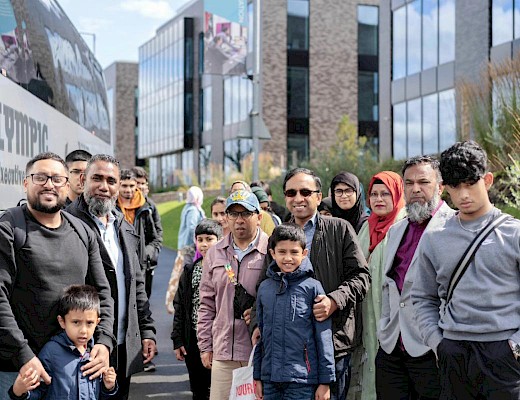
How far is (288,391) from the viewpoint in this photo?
4.82 meters

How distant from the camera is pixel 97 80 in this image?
14.5m

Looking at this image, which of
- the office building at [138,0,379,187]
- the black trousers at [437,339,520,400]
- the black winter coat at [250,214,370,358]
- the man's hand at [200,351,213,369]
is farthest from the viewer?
the office building at [138,0,379,187]

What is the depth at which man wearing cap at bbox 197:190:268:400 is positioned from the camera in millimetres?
5410

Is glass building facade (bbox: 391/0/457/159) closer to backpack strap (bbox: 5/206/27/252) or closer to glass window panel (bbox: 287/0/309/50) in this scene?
glass window panel (bbox: 287/0/309/50)

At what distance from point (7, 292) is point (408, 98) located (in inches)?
1173

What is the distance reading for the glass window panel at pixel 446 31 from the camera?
2872 cm

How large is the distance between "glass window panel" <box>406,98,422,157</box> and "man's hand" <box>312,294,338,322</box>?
87.3ft

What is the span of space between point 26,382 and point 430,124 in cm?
2769

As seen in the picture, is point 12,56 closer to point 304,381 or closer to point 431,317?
point 304,381

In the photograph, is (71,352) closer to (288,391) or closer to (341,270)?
(288,391)

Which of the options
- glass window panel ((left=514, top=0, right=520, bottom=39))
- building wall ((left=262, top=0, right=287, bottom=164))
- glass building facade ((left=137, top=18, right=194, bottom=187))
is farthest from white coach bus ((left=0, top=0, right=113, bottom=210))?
glass building facade ((left=137, top=18, right=194, bottom=187))

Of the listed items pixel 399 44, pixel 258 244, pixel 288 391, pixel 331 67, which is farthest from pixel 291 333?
pixel 331 67

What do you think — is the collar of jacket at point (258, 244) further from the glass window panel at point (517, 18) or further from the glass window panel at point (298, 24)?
the glass window panel at point (298, 24)

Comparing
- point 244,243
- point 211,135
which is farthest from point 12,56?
point 211,135
